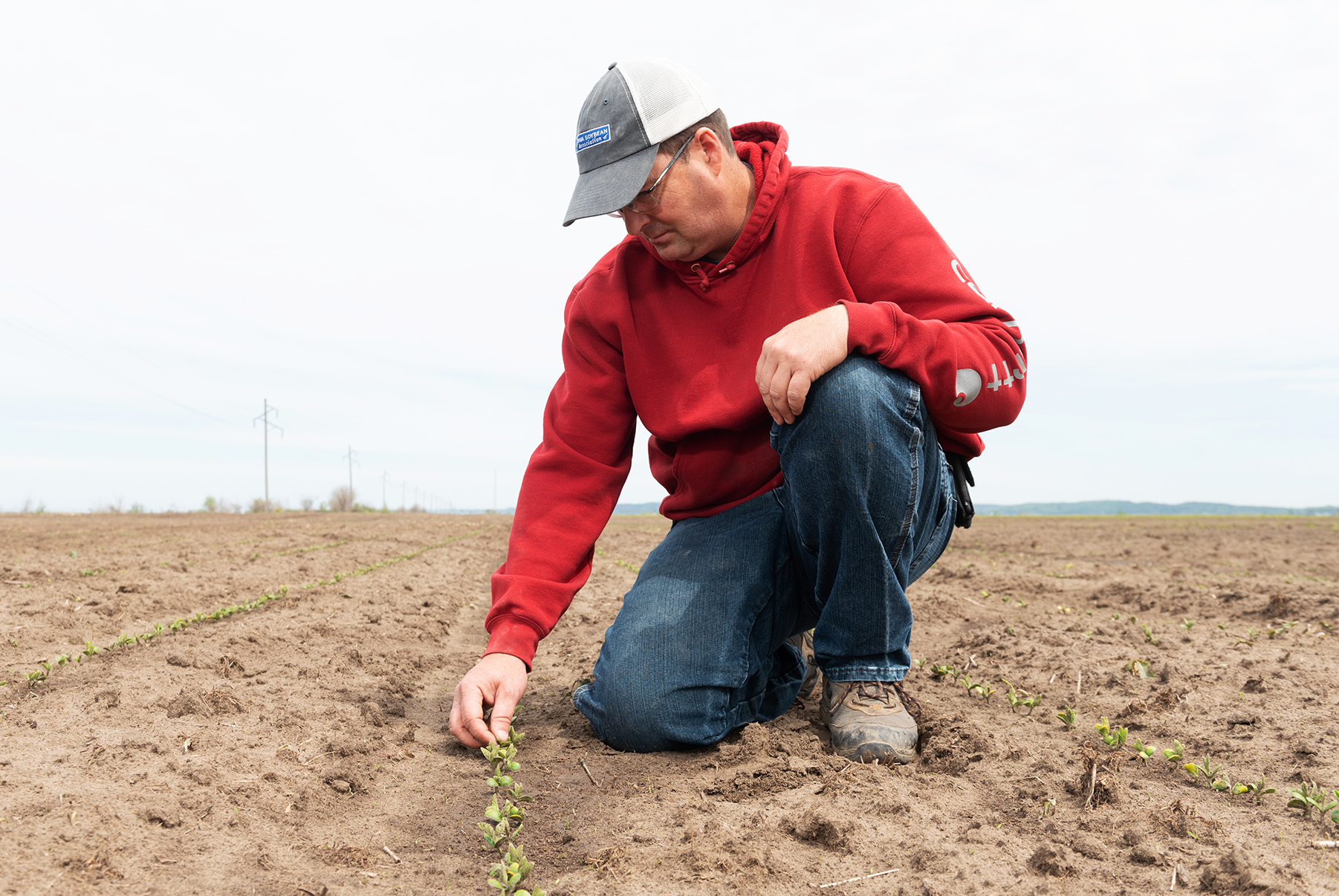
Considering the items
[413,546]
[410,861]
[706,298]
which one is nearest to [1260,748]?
[706,298]

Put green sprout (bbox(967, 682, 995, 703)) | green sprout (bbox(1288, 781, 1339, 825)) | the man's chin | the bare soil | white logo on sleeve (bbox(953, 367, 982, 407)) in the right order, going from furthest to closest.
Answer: green sprout (bbox(967, 682, 995, 703))
the man's chin
white logo on sleeve (bbox(953, 367, 982, 407))
green sprout (bbox(1288, 781, 1339, 825))
the bare soil

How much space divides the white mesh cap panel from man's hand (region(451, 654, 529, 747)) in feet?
5.03

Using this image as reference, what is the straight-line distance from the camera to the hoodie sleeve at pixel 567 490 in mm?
2330

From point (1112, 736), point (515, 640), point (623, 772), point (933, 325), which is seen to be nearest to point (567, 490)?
point (515, 640)

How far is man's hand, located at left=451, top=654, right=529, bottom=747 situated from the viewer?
2131 millimetres

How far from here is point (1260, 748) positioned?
6.90 ft

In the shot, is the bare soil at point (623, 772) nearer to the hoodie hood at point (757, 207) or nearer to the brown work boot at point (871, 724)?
the brown work boot at point (871, 724)

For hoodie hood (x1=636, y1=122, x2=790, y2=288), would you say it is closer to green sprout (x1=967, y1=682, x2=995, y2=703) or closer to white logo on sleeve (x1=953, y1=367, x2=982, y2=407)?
white logo on sleeve (x1=953, y1=367, x2=982, y2=407)

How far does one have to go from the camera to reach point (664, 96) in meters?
2.23

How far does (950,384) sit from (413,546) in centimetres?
866

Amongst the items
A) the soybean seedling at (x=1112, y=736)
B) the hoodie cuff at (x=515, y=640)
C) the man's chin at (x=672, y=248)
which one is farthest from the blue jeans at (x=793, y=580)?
the man's chin at (x=672, y=248)

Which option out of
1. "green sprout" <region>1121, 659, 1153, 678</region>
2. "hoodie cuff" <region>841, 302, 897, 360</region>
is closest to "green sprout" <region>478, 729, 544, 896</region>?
"hoodie cuff" <region>841, 302, 897, 360</region>

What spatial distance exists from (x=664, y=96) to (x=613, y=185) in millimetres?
299

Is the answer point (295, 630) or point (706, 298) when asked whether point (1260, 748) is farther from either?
point (295, 630)
